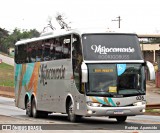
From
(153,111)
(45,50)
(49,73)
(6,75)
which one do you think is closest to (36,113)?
(49,73)

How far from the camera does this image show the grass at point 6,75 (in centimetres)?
7006

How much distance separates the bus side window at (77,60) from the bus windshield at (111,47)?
0.97ft

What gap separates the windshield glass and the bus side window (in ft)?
1.93

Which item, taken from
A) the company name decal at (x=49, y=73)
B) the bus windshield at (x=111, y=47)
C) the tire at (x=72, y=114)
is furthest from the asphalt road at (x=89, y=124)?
the bus windshield at (x=111, y=47)

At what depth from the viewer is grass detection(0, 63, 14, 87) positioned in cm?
7006

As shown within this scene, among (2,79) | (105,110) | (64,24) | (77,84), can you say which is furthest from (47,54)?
(64,24)

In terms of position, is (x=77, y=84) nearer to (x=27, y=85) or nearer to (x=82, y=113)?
(x=82, y=113)

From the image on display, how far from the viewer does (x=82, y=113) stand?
20500mm

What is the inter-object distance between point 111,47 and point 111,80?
139cm

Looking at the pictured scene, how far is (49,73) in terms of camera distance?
24.4 m

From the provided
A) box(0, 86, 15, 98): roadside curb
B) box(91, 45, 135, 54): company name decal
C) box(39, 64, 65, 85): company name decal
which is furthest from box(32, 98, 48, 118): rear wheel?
box(0, 86, 15, 98): roadside curb

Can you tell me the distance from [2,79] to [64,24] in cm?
6581

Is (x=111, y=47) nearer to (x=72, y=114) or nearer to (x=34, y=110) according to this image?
(x=72, y=114)

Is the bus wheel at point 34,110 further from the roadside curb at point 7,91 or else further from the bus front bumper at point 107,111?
the roadside curb at point 7,91
